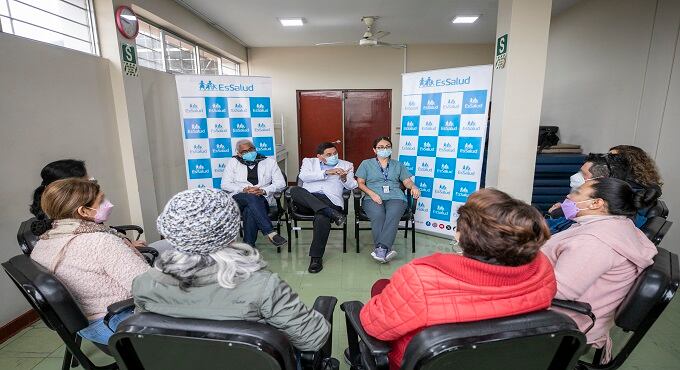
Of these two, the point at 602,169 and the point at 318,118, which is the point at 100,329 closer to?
the point at 602,169

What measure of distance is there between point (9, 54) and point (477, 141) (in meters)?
3.63

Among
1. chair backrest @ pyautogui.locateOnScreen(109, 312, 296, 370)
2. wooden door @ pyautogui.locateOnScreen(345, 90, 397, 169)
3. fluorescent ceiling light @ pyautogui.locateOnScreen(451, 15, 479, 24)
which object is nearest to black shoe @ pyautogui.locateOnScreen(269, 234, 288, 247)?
chair backrest @ pyautogui.locateOnScreen(109, 312, 296, 370)

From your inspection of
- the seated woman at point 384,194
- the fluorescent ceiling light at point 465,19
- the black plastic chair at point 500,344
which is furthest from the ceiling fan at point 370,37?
the black plastic chair at point 500,344

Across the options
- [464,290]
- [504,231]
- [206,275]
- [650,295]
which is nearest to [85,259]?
[206,275]

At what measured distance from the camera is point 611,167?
2.01 metres

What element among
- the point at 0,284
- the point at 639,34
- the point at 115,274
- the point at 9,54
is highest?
the point at 639,34

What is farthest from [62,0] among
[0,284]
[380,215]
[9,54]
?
[380,215]

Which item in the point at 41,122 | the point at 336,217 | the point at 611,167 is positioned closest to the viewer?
the point at 611,167

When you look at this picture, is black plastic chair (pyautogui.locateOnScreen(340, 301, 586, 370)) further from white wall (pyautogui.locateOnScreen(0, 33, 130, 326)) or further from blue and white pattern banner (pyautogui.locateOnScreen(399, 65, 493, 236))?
white wall (pyautogui.locateOnScreen(0, 33, 130, 326))

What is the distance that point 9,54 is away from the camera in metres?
2.01

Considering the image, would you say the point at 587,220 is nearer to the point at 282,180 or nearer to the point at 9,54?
the point at 282,180

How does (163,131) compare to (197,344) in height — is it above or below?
above

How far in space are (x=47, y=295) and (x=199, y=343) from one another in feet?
2.59

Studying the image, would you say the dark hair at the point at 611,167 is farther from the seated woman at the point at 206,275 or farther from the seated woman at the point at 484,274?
the seated woman at the point at 206,275
